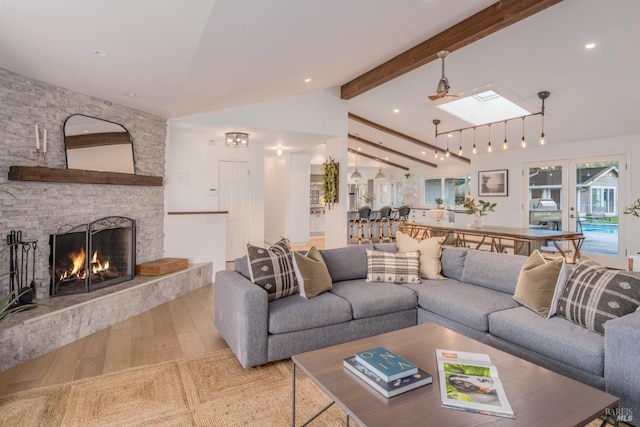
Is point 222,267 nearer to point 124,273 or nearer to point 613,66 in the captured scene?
point 124,273

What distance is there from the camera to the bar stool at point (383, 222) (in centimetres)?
881

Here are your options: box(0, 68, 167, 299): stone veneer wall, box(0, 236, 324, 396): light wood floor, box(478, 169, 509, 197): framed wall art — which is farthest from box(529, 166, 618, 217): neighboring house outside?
box(0, 68, 167, 299): stone veneer wall

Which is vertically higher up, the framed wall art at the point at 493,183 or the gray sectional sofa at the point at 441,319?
the framed wall art at the point at 493,183

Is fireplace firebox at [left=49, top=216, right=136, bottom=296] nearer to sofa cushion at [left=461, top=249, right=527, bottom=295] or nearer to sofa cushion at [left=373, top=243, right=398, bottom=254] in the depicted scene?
sofa cushion at [left=373, top=243, right=398, bottom=254]

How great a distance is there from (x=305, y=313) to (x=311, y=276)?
1.26 ft

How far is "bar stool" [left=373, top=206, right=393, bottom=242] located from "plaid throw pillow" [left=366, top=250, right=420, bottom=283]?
5.33 m

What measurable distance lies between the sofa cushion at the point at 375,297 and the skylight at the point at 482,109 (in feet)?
14.6

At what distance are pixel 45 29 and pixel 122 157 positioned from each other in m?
2.08

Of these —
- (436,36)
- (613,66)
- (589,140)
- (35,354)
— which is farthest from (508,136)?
(35,354)

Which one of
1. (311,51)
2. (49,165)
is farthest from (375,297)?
(49,165)

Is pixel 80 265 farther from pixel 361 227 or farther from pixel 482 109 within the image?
pixel 482 109

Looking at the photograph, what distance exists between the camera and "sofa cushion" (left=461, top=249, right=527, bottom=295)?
9.71ft

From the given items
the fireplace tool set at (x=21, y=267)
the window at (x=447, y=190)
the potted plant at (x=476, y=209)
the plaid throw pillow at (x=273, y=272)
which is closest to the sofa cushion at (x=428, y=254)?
the plaid throw pillow at (x=273, y=272)

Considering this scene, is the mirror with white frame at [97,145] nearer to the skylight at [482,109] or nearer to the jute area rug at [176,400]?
the jute area rug at [176,400]
